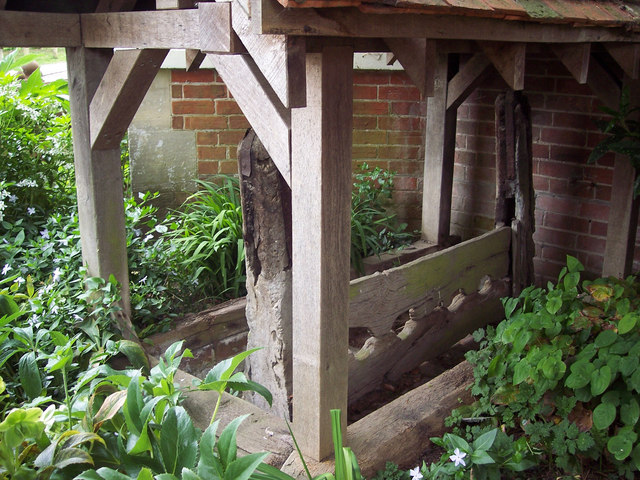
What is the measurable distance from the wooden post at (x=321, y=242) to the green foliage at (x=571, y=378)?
0.87 m

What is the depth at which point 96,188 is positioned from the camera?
328 cm

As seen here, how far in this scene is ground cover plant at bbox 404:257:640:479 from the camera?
2646mm

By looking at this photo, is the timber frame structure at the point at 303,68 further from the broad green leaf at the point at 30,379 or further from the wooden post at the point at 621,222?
the broad green leaf at the point at 30,379

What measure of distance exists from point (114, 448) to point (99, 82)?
1.79 meters

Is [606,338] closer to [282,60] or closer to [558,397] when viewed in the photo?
[558,397]

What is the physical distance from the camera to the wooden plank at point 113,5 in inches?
125

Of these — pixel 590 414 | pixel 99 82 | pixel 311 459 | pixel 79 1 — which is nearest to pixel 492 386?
pixel 590 414

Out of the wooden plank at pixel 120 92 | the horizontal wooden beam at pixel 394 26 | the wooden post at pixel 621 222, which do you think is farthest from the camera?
the wooden post at pixel 621 222

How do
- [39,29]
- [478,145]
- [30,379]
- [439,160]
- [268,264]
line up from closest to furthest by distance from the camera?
[30,379], [268,264], [39,29], [439,160], [478,145]

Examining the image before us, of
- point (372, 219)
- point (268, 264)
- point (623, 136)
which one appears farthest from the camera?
point (372, 219)

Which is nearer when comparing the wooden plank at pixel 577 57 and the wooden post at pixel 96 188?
the wooden post at pixel 96 188

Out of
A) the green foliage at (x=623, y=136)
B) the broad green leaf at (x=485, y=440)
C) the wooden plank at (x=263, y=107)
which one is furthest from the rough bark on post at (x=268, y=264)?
the green foliage at (x=623, y=136)

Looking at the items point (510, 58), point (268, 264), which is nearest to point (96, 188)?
point (268, 264)

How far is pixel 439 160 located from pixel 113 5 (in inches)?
100
